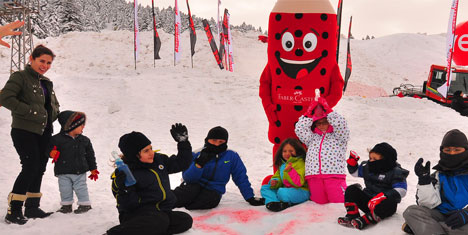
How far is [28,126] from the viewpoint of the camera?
420 cm

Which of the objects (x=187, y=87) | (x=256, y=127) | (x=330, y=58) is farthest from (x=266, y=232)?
(x=187, y=87)

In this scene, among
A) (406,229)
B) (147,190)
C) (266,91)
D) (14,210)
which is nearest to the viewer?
(406,229)

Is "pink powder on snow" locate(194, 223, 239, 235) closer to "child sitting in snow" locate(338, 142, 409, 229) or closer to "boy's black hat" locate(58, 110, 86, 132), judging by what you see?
"child sitting in snow" locate(338, 142, 409, 229)

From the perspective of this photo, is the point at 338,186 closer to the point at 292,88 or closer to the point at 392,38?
the point at 292,88

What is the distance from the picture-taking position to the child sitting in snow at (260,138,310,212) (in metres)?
4.69

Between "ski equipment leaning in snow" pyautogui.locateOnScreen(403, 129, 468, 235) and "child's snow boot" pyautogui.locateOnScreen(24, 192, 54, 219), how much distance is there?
3456mm

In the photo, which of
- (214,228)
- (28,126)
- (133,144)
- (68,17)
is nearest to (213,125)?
(214,228)

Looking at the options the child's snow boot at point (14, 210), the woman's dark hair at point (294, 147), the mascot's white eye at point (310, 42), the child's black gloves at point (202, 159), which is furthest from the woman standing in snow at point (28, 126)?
the mascot's white eye at point (310, 42)

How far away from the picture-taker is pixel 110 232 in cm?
355

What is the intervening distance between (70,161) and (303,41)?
301cm

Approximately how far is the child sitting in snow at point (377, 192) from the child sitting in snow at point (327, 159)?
425 mm

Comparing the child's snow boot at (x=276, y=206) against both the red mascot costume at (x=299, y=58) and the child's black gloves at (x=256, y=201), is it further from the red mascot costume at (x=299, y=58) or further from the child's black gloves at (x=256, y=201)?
the red mascot costume at (x=299, y=58)

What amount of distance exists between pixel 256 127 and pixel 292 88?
4052 mm

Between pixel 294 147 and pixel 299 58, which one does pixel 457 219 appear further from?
pixel 299 58
